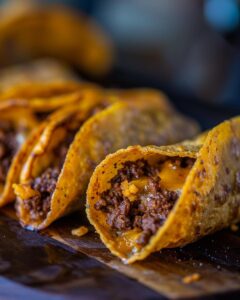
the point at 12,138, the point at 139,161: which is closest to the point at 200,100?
the point at 12,138

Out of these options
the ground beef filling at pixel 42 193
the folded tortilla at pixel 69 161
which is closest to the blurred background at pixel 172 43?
the folded tortilla at pixel 69 161

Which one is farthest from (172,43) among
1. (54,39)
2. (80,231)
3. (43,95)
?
(80,231)

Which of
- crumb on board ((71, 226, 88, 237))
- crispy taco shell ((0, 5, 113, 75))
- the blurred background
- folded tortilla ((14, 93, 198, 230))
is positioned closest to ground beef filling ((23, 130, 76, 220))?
folded tortilla ((14, 93, 198, 230))

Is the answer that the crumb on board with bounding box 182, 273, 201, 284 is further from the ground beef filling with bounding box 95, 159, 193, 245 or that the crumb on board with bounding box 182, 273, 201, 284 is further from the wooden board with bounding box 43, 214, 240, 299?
the ground beef filling with bounding box 95, 159, 193, 245

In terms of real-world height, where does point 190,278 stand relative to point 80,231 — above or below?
above

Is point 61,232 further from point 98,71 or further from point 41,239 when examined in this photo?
point 98,71

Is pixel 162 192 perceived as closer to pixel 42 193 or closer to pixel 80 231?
pixel 80 231

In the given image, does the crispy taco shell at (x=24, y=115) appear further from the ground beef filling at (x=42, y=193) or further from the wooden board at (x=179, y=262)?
the wooden board at (x=179, y=262)
